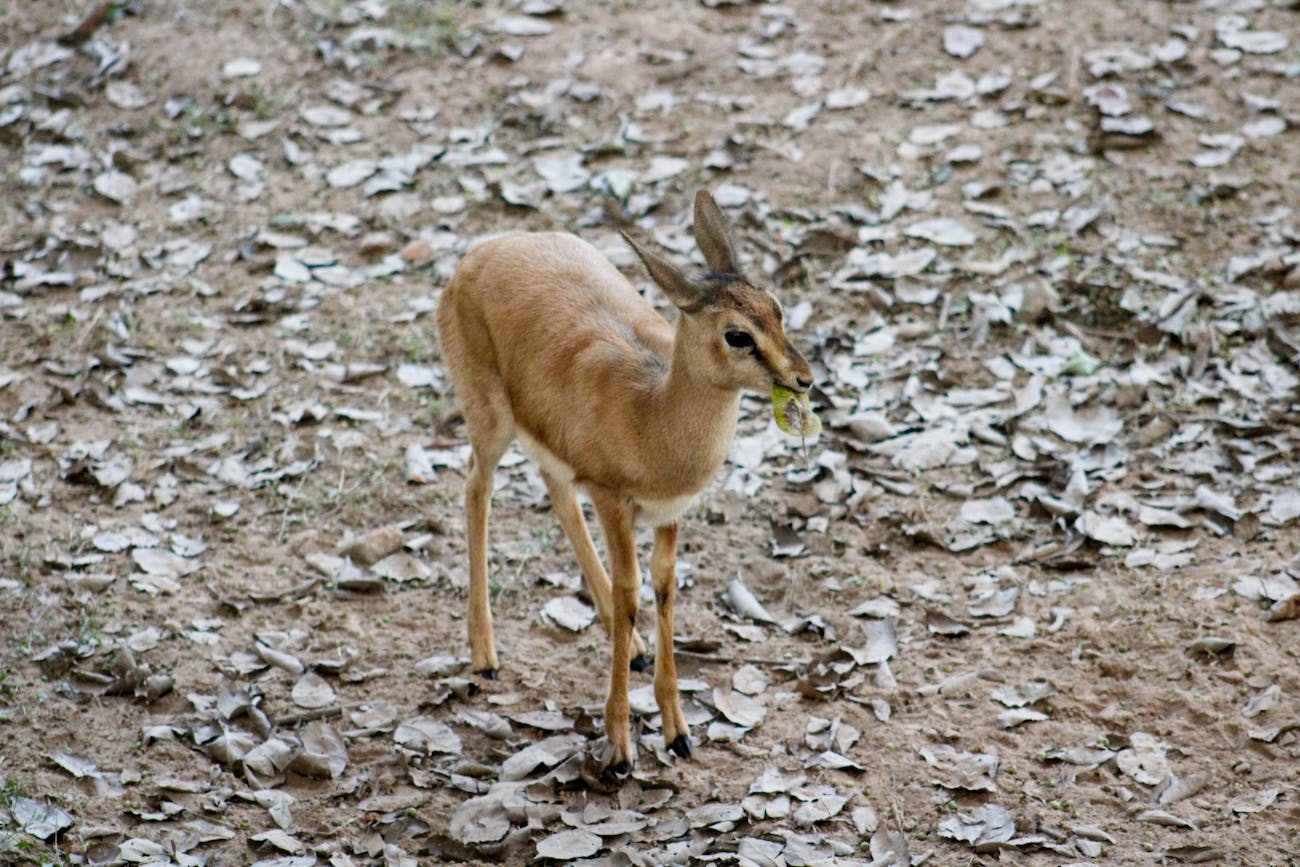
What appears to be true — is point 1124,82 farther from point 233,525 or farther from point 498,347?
point 233,525

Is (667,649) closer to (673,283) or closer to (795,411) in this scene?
(795,411)

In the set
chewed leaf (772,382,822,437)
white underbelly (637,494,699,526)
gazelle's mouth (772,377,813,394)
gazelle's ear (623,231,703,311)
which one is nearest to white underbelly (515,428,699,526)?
white underbelly (637,494,699,526)

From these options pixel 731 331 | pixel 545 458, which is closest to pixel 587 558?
pixel 545 458

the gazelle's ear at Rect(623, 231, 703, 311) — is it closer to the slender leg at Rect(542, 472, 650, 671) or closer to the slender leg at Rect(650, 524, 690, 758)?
the slender leg at Rect(650, 524, 690, 758)

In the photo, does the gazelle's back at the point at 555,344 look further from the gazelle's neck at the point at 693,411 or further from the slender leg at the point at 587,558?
the slender leg at the point at 587,558

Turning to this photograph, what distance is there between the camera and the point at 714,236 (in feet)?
16.5

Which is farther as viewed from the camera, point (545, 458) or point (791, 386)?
point (545, 458)

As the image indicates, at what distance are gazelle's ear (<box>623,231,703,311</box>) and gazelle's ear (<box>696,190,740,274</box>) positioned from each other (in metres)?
0.28

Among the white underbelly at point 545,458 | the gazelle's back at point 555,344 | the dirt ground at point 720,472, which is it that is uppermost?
the gazelle's back at point 555,344

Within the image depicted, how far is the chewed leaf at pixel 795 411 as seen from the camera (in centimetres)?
479

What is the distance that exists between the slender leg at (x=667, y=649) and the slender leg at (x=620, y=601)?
107mm

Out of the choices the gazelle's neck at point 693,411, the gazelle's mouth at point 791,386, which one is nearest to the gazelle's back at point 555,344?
the gazelle's neck at point 693,411

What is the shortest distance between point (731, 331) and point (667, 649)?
4.30 ft

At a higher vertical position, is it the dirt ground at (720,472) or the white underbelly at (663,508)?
the white underbelly at (663,508)
